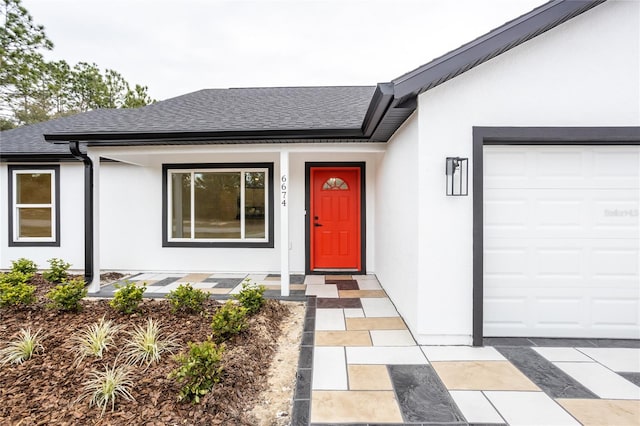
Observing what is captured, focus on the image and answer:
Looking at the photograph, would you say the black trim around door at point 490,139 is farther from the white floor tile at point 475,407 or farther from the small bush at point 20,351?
the small bush at point 20,351

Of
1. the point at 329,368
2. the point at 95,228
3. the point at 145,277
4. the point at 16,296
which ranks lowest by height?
the point at 329,368

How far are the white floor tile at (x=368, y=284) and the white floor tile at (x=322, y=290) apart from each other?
0.50 m

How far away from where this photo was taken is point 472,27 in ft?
29.5

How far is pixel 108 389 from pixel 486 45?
4260 millimetres

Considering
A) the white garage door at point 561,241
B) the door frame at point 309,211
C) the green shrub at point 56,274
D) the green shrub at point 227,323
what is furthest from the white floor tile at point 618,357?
the green shrub at point 56,274

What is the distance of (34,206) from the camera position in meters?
6.55

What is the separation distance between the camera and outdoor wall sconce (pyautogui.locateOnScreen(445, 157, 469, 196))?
3.06 m

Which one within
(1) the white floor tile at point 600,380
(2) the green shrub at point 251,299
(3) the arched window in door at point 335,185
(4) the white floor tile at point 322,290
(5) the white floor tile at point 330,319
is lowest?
(1) the white floor tile at point 600,380

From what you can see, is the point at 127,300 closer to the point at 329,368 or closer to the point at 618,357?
the point at 329,368

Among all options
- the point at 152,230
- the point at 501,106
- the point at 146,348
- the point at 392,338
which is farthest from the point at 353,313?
the point at 152,230

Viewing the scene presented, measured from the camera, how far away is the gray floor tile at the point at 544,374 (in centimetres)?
232

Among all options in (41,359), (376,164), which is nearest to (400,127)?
(376,164)

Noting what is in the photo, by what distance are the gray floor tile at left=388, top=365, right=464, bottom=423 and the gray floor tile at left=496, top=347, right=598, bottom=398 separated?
2.67 feet

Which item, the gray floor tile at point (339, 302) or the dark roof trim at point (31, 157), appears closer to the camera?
the gray floor tile at point (339, 302)
